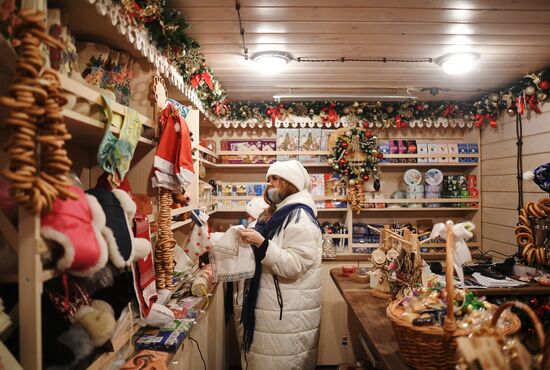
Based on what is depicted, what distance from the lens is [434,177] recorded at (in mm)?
3795

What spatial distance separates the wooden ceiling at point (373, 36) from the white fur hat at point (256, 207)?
3.64ft

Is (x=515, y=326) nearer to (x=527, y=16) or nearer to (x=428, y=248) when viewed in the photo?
(x=527, y=16)

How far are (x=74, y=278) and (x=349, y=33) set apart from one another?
192cm

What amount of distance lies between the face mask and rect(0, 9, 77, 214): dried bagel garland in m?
1.56

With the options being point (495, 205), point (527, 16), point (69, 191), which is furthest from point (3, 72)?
point (495, 205)

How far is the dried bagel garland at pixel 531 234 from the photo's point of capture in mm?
2271

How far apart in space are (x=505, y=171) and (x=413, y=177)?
846 mm

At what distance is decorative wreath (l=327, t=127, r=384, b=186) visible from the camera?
357cm

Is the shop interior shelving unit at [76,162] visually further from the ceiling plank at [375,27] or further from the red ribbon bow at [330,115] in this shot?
the red ribbon bow at [330,115]

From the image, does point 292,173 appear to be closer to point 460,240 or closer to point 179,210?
point 179,210

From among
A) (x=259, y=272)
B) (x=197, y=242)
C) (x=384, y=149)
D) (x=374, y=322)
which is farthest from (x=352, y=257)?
(x=374, y=322)

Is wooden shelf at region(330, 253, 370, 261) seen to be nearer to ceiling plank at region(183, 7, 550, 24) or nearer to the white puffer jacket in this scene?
the white puffer jacket

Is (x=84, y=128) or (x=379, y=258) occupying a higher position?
(x=84, y=128)

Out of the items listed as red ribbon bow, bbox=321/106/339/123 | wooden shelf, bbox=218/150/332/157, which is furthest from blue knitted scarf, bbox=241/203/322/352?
red ribbon bow, bbox=321/106/339/123
